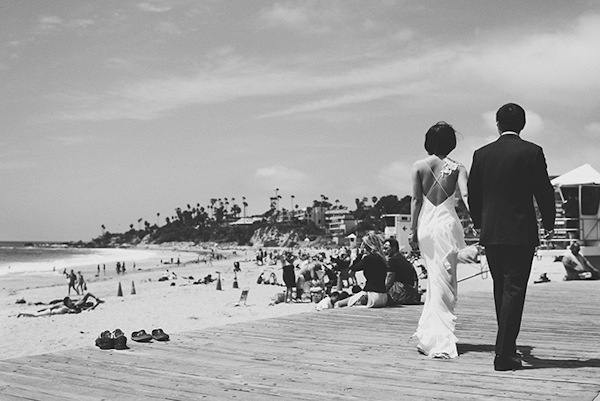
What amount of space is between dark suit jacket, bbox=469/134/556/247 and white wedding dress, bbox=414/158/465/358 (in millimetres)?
554

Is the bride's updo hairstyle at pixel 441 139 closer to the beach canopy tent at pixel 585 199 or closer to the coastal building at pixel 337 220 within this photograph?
the beach canopy tent at pixel 585 199

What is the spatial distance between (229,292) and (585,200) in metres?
13.5

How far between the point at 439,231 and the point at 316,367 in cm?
148

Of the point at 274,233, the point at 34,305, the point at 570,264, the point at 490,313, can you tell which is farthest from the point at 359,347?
the point at 274,233

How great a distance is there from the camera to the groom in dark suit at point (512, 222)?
397 cm

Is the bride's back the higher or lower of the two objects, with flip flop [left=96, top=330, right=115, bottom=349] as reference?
higher

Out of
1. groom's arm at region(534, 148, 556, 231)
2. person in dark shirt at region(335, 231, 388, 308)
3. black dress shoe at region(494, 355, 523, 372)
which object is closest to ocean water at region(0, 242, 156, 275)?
person in dark shirt at region(335, 231, 388, 308)

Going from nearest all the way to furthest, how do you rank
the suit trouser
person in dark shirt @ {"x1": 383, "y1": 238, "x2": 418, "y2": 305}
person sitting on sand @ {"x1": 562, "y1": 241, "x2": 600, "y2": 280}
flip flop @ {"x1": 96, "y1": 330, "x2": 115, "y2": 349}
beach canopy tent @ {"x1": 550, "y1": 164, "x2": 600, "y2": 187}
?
the suit trouser
flip flop @ {"x1": 96, "y1": 330, "x2": 115, "y2": 349}
person in dark shirt @ {"x1": 383, "y1": 238, "x2": 418, "y2": 305}
person sitting on sand @ {"x1": 562, "y1": 241, "x2": 600, "y2": 280}
beach canopy tent @ {"x1": 550, "y1": 164, "x2": 600, "y2": 187}

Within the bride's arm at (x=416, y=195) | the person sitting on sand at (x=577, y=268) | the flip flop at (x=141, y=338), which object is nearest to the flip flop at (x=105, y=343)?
the flip flop at (x=141, y=338)

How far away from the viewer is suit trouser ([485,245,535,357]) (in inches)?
156

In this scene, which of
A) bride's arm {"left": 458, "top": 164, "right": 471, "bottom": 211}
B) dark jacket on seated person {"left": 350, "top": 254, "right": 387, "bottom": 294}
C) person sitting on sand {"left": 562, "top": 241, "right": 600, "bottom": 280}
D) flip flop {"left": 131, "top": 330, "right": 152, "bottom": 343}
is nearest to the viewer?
bride's arm {"left": 458, "top": 164, "right": 471, "bottom": 211}

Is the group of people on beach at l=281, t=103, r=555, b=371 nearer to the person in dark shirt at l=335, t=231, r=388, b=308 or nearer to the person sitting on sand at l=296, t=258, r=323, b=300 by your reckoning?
the person in dark shirt at l=335, t=231, r=388, b=308

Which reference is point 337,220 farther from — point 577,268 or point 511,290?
point 511,290

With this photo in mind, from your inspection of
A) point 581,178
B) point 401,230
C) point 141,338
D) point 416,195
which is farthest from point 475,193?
point 401,230
